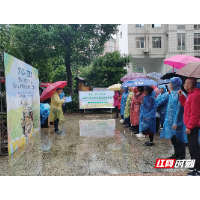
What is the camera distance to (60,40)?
15.7m

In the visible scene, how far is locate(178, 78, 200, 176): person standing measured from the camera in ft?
12.4

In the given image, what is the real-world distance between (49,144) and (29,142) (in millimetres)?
662

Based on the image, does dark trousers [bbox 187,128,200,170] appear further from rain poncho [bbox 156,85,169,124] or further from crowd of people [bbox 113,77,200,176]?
rain poncho [bbox 156,85,169,124]

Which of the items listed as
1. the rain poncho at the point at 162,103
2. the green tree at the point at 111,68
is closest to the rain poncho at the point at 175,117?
the rain poncho at the point at 162,103

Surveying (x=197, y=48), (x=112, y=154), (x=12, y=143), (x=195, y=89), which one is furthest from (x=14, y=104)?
(x=197, y=48)

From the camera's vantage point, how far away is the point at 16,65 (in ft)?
19.4

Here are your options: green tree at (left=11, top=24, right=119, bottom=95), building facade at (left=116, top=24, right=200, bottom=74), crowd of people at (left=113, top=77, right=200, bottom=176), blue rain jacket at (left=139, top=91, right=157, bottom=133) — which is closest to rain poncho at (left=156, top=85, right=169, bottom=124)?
crowd of people at (left=113, top=77, right=200, bottom=176)

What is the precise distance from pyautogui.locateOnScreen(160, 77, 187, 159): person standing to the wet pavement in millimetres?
469

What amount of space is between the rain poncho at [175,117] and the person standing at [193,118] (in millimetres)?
516

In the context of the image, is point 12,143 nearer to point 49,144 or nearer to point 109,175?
point 49,144

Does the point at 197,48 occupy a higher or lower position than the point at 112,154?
higher

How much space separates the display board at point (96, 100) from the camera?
13961 mm

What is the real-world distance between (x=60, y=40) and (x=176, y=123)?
502 inches

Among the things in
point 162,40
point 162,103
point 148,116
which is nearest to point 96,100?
point 162,103
